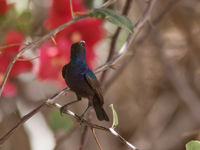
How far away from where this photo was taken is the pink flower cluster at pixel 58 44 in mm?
1248

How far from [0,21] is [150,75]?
133 centimetres

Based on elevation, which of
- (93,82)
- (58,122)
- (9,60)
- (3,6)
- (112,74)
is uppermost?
(3,6)

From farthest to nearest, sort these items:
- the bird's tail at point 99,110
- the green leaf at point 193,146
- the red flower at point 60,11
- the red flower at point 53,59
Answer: the red flower at point 60,11 → the red flower at point 53,59 → the bird's tail at point 99,110 → the green leaf at point 193,146

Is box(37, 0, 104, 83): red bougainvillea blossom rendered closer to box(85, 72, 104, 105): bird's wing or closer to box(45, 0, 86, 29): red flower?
box(45, 0, 86, 29): red flower

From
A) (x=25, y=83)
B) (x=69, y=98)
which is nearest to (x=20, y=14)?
(x=25, y=83)

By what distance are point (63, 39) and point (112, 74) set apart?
106cm

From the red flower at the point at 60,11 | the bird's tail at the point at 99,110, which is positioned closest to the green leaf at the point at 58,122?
the red flower at the point at 60,11

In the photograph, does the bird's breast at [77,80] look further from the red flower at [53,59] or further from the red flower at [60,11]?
the red flower at [60,11]

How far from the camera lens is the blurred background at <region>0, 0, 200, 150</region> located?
131 centimetres

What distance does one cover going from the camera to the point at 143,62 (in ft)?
8.41

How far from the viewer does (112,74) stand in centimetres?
228

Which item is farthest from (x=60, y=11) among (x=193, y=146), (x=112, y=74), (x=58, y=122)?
(x=112, y=74)

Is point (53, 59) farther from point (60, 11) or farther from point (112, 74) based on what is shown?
point (112, 74)

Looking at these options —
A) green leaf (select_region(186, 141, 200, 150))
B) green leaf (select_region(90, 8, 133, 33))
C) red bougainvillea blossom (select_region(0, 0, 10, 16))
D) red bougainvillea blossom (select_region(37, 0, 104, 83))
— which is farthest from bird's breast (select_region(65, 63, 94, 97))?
red bougainvillea blossom (select_region(0, 0, 10, 16))
